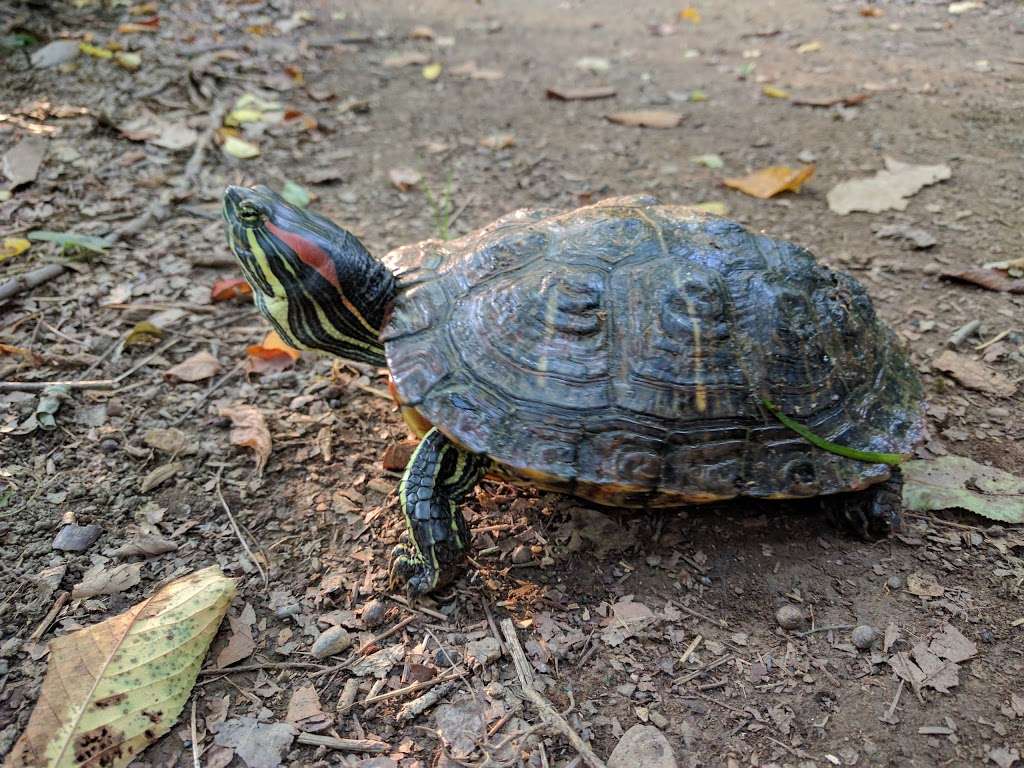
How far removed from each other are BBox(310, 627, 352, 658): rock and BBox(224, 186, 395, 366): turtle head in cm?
146

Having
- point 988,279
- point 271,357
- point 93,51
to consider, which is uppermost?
point 93,51

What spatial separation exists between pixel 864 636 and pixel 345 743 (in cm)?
217

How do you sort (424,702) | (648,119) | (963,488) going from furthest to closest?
(648,119)
(963,488)
(424,702)

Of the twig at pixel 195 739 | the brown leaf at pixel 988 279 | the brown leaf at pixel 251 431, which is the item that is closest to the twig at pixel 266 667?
the twig at pixel 195 739

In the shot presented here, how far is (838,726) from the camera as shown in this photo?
104 inches

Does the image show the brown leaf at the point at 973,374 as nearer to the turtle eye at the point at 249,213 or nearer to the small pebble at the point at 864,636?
the small pebble at the point at 864,636

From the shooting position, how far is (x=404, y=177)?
6.16 meters

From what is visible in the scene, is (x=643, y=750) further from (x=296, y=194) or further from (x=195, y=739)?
(x=296, y=194)

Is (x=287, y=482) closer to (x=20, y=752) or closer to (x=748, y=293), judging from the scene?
(x=20, y=752)

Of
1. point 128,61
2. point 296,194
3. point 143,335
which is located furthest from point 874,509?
point 128,61

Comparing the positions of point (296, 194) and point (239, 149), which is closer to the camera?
point (296, 194)

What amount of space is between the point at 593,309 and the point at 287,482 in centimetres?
186

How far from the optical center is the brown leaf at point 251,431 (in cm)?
373

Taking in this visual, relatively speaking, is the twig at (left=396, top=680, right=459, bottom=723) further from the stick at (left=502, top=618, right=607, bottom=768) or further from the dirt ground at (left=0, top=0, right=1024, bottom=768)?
the stick at (left=502, top=618, right=607, bottom=768)
